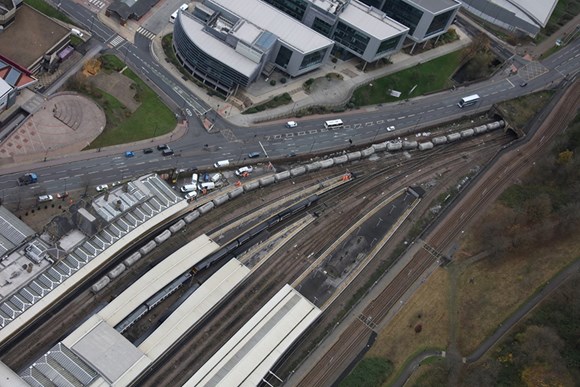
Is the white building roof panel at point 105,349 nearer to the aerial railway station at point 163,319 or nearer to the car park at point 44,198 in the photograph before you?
the aerial railway station at point 163,319

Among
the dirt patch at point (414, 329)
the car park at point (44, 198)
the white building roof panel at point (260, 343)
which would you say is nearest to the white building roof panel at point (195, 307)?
the white building roof panel at point (260, 343)

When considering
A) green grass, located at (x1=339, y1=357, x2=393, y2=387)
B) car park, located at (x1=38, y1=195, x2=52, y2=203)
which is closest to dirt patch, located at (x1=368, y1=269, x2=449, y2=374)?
green grass, located at (x1=339, y1=357, x2=393, y2=387)

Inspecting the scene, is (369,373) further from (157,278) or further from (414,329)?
(157,278)

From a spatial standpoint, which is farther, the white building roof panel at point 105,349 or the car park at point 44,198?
the car park at point 44,198

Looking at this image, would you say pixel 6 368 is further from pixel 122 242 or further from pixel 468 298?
pixel 468 298

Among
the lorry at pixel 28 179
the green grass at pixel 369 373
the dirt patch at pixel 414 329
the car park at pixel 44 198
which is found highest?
the dirt patch at pixel 414 329

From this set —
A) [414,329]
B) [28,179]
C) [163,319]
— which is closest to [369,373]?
[414,329]

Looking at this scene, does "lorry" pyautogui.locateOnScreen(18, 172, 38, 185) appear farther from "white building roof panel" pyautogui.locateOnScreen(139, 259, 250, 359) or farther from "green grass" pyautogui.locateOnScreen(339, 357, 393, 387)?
"green grass" pyautogui.locateOnScreen(339, 357, 393, 387)
